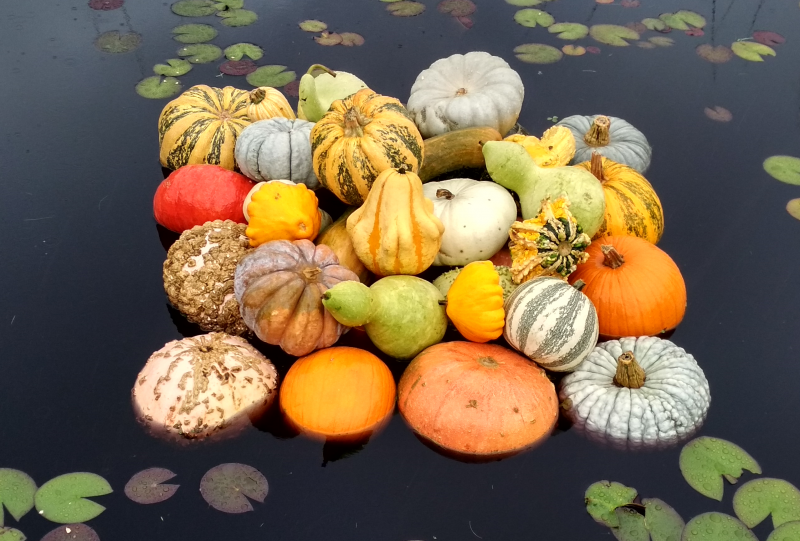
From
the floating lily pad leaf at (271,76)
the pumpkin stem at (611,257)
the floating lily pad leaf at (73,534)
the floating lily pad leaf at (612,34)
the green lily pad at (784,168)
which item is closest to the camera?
the floating lily pad leaf at (73,534)

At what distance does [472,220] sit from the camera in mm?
3857

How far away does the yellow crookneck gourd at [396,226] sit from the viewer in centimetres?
358

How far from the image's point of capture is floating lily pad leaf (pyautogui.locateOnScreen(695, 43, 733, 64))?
6184 mm

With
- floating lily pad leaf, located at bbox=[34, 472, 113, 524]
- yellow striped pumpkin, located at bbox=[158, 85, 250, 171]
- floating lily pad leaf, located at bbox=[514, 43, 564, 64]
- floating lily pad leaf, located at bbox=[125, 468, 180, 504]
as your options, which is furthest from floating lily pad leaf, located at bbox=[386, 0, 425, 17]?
floating lily pad leaf, located at bbox=[34, 472, 113, 524]

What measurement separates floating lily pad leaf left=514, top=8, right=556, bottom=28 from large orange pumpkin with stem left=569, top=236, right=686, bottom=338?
3452mm

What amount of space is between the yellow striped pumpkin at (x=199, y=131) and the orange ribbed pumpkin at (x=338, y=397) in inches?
68.0

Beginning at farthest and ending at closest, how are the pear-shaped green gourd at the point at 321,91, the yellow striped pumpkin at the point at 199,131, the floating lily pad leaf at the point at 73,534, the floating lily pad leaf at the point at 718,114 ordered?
the floating lily pad leaf at the point at 718,114 → the pear-shaped green gourd at the point at 321,91 → the yellow striped pumpkin at the point at 199,131 → the floating lily pad leaf at the point at 73,534

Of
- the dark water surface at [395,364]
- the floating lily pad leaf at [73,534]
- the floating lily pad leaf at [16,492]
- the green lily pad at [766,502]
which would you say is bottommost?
the floating lily pad leaf at [73,534]

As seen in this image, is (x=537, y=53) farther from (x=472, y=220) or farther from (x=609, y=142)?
(x=472, y=220)

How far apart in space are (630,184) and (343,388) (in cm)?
218

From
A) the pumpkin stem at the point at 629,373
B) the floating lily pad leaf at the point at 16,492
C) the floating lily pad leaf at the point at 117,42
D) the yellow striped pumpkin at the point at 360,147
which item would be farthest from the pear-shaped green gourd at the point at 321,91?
the floating lily pad leaf at the point at 16,492

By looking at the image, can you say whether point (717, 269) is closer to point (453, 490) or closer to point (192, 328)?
point (453, 490)

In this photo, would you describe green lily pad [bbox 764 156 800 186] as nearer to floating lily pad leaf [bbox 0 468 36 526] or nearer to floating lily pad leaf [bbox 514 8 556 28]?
floating lily pad leaf [bbox 514 8 556 28]

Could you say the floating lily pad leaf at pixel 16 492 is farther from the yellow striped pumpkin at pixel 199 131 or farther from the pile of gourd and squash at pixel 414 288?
the yellow striped pumpkin at pixel 199 131
